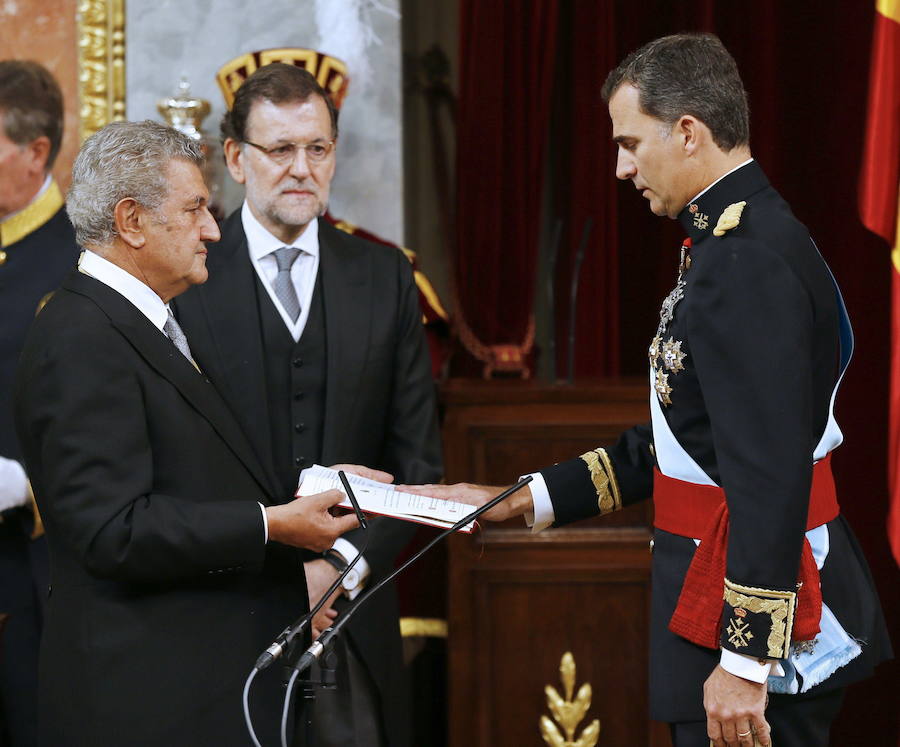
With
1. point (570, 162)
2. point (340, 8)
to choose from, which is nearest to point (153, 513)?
point (340, 8)

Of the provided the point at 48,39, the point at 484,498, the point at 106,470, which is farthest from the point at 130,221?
the point at 48,39

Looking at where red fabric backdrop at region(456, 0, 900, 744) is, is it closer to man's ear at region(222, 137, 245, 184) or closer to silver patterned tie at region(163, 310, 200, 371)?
man's ear at region(222, 137, 245, 184)

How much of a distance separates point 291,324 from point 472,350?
1.21m

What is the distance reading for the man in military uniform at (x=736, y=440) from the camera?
5.19ft

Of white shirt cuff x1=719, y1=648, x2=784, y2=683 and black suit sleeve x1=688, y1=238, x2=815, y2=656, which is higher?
black suit sleeve x1=688, y1=238, x2=815, y2=656

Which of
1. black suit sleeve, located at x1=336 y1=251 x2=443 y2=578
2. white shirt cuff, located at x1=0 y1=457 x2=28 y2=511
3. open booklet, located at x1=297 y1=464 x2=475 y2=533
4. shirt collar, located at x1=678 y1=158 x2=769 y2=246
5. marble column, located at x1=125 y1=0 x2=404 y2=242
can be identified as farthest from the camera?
Answer: marble column, located at x1=125 y1=0 x2=404 y2=242

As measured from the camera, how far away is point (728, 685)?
1.62 meters

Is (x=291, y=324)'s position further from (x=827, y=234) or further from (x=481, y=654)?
(x=827, y=234)

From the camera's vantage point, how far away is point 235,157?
250 cm

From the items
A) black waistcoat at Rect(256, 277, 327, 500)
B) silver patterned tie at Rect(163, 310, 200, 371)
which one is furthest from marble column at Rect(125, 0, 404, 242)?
silver patterned tie at Rect(163, 310, 200, 371)

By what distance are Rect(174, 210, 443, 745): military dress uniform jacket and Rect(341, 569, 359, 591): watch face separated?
0.05m

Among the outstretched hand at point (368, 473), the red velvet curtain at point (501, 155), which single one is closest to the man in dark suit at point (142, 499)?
the outstretched hand at point (368, 473)

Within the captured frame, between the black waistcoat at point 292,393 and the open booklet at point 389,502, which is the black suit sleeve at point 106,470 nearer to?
the open booklet at point 389,502

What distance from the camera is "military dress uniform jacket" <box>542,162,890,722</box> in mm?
1579
